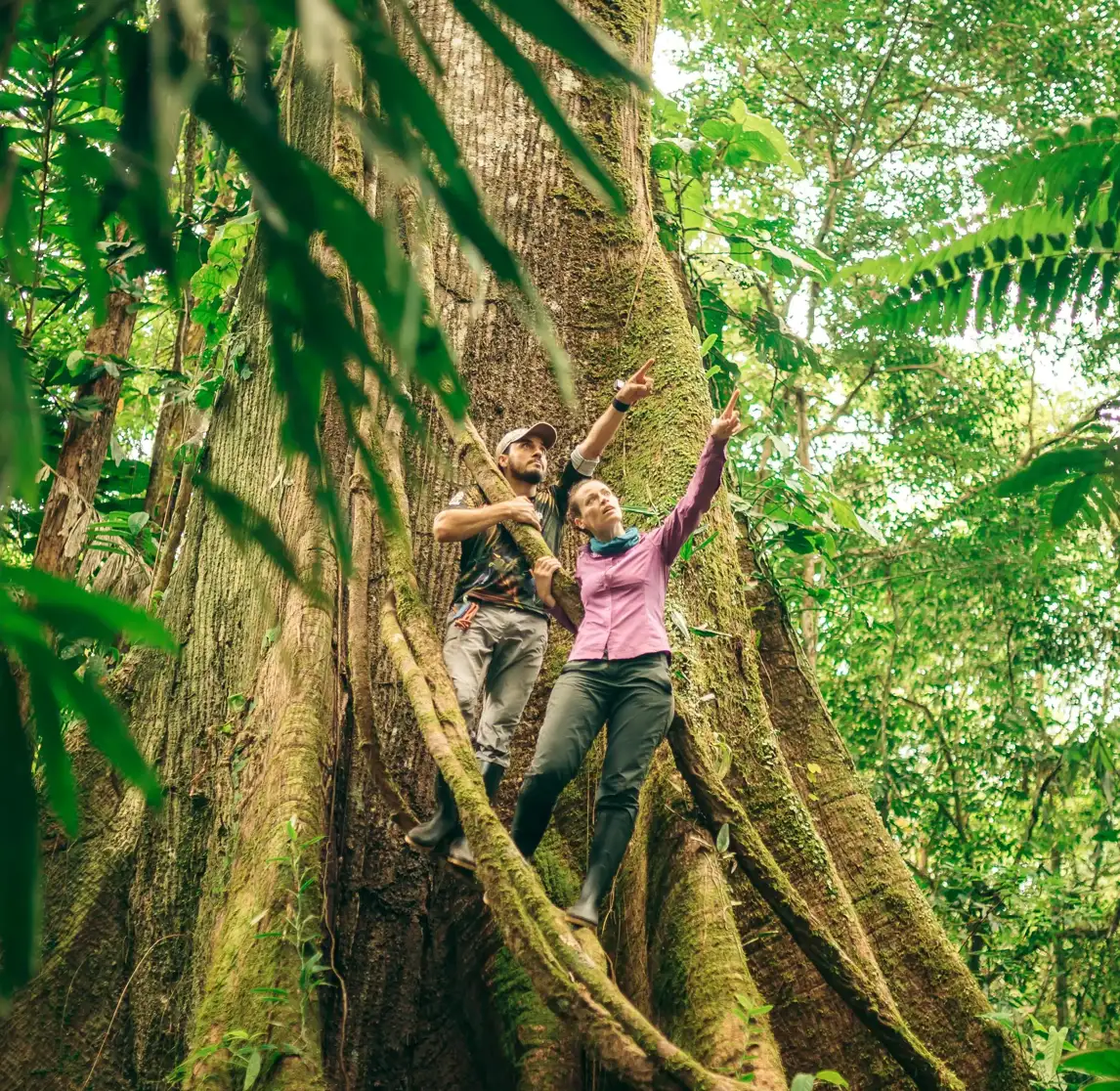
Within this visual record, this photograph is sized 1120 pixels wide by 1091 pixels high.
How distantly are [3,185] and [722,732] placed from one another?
3750mm

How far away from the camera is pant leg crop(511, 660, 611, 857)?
3650 mm

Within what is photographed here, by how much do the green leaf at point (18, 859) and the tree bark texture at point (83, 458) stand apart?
518cm

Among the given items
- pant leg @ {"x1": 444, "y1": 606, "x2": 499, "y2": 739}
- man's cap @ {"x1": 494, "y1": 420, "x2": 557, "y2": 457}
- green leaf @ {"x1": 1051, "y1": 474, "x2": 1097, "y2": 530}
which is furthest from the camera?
man's cap @ {"x1": 494, "y1": 420, "x2": 557, "y2": 457}

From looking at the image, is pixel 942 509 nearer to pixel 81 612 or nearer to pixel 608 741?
pixel 608 741

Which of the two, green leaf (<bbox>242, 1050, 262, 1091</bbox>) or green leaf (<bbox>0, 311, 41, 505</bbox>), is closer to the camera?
green leaf (<bbox>0, 311, 41, 505</bbox>)

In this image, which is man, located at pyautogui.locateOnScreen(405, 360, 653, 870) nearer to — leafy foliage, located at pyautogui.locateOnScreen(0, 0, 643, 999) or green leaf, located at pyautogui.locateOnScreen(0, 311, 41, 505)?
leafy foliage, located at pyautogui.locateOnScreen(0, 0, 643, 999)

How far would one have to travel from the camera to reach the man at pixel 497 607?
3.79 m

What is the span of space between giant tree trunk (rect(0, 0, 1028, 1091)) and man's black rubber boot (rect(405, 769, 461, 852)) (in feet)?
0.77

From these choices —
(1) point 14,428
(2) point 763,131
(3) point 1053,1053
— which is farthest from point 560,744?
(2) point 763,131

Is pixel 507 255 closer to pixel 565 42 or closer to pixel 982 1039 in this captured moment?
pixel 565 42

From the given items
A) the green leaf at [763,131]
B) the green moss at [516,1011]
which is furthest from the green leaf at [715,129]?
the green moss at [516,1011]

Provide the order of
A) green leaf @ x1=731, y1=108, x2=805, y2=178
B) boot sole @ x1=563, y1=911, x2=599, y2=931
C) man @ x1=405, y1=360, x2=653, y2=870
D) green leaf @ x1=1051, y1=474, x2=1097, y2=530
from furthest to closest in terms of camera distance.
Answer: green leaf @ x1=731, y1=108, x2=805, y2=178 < man @ x1=405, y1=360, x2=653, y2=870 < boot sole @ x1=563, y1=911, x2=599, y2=931 < green leaf @ x1=1051, y1=474, x2=1097, y2=530

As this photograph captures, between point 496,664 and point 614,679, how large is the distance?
48 centimetres

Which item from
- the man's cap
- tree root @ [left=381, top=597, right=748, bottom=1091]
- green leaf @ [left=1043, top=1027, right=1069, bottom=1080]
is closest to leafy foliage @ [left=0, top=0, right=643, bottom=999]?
tree root @ [left=381, top=597, right=748, bottom=1091]
